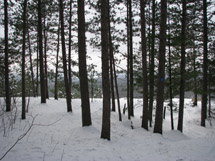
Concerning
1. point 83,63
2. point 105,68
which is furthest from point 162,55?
point 83,63

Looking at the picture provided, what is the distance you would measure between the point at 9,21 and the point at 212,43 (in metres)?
15.2

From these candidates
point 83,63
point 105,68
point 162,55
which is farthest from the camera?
point 162,55

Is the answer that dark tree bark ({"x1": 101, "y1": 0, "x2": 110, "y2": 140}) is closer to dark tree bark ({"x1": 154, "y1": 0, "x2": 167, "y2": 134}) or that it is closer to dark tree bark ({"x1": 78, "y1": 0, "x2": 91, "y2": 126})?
dark tree bark ({"x1": 78, "y1": 0, "x2": 91, "y2": 126})

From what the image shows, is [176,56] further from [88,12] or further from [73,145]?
[73,145]

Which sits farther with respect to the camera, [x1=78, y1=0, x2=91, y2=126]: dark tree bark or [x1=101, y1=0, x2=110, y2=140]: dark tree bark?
[x1=78, y1=0, x2=91, y2=126]: dark tree bark

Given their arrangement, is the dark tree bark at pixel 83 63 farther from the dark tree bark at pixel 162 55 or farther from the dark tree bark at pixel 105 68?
the dark tree bark at pixel 162 55

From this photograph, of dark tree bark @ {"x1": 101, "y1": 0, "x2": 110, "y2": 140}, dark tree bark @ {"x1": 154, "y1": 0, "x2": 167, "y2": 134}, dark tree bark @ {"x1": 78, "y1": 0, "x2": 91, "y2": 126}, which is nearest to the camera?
dark tree bark @ {"x1": 101, "y1": 0, "x2": 110, "y2": 140}

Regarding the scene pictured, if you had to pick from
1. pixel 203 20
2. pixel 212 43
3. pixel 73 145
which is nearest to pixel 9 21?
pixel 73 145

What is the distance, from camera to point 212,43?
1081 centimetres

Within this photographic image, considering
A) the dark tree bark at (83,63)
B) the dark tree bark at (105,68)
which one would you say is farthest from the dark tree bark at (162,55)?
the dark tree bark at (83,63)

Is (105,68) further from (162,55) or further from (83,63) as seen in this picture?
(162,55)

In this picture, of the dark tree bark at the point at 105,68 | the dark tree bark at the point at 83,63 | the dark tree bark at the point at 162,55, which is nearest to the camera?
the dark tree bark at the point at 105,68

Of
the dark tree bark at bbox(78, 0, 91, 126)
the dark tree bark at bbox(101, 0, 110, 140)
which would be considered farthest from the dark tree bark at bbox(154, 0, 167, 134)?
the dark tree bark at bbox(78, 0, 91, 126)

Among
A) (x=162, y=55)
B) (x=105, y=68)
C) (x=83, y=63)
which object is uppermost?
(x=162, y=55)
